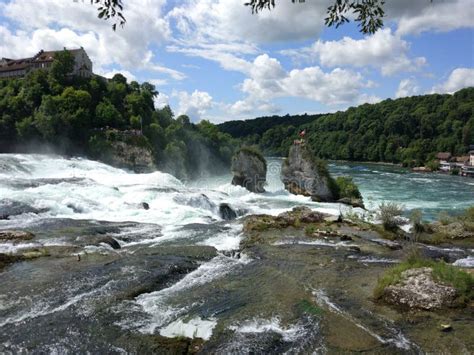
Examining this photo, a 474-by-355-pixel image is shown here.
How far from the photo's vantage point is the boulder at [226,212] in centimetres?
3110

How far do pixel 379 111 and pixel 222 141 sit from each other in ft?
282

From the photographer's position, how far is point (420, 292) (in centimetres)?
1209

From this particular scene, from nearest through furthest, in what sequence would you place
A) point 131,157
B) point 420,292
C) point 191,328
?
point 191,328
point 420,292
point 131,157

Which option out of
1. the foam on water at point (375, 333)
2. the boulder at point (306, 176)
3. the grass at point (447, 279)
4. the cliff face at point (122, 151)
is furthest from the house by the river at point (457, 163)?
the foam on water at point (375, 333)

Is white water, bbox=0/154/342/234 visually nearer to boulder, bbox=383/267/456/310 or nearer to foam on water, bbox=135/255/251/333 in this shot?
foam on water, bbox=135/255/251/333

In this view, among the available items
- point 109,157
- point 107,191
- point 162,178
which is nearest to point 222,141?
point 109,157

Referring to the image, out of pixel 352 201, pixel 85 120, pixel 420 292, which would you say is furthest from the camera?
pixel 85 120

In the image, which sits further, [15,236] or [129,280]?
[15,236]

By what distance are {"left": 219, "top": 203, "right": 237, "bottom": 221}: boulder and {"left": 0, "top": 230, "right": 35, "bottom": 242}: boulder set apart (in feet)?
47.1

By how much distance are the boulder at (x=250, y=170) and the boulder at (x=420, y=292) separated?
1270 inches

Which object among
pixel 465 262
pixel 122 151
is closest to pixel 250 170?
pixel 122 151

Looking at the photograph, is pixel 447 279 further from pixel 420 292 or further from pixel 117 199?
pixel 117 199

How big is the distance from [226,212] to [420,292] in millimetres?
20194

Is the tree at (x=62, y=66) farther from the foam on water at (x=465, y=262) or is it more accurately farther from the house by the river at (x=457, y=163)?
the house by the river at (x=457, y=163)
